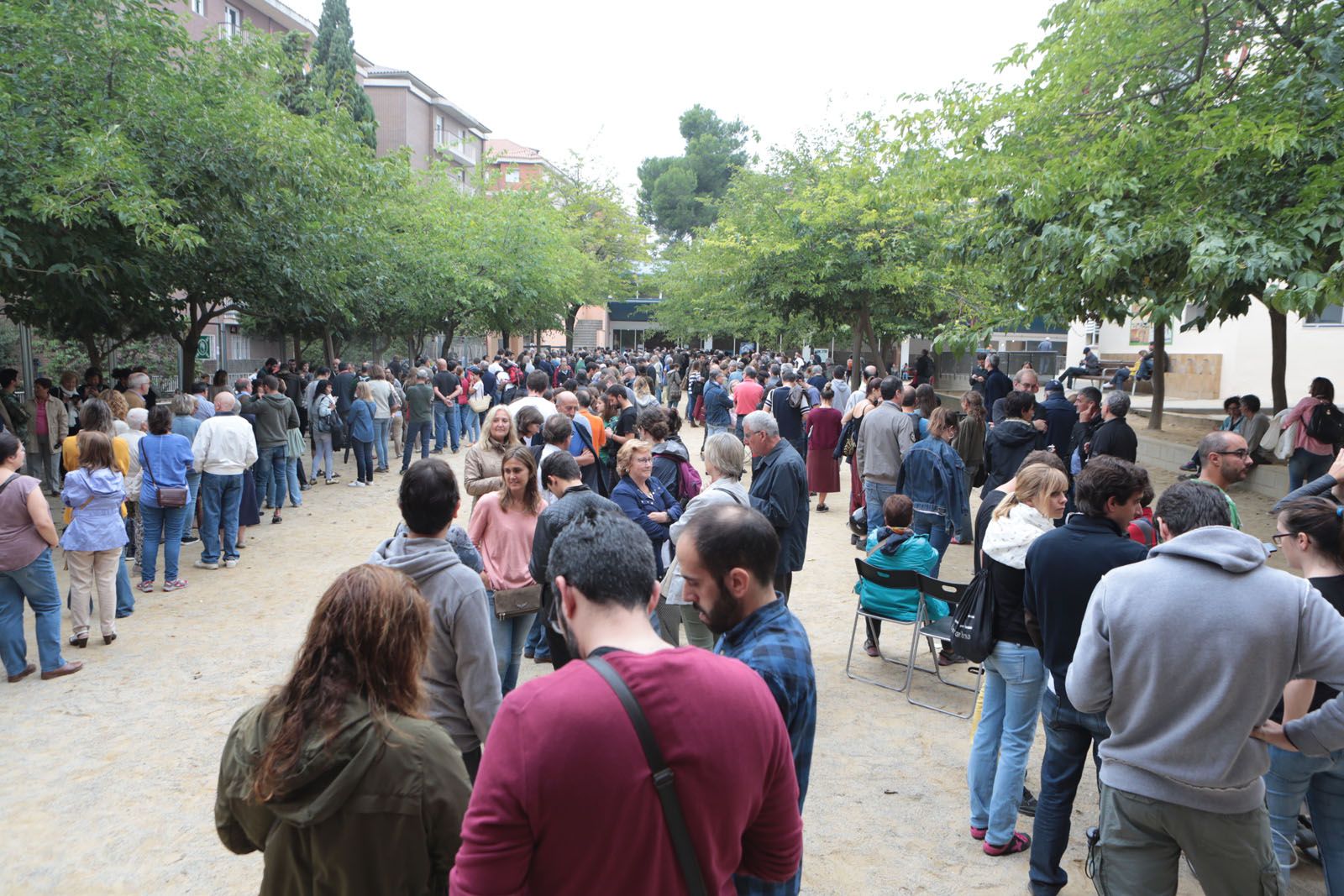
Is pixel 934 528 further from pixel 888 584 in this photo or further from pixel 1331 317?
pixel 1331 317

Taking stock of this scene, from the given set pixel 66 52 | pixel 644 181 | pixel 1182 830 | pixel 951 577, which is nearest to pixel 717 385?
pixel 951 577

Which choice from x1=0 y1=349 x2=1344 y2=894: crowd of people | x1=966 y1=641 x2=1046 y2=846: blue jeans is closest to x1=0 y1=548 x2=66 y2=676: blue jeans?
x1=0 y1=349 x2=1344 y2=894: crowd of people

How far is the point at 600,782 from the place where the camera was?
62.0 inches

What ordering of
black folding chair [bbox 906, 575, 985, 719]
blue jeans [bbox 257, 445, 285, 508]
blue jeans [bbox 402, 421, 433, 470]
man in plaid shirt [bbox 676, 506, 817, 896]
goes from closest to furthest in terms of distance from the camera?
man in plaid shirt [bbox 676, 506, 817, 896]
black folding chair [bbox 906, 575, 985, 719]
blue jeans [bbox 257, 445, 285, 508]
blue jeans [bbox 402, 421, 433, 470]

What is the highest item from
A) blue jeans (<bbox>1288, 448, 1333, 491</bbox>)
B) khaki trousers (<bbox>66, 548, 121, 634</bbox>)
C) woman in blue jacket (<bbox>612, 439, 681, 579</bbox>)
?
woman in blue jacket (<bbox>612, 439, 681, 579</bbox>)

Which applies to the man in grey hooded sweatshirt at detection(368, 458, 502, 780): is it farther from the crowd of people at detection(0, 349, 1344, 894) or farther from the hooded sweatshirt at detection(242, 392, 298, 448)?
the hooded sweatshirt at detection(242, 392, 298, 448)

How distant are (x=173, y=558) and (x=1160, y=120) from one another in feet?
34.0

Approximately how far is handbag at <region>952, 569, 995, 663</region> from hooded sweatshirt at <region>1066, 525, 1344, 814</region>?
3.95 ft

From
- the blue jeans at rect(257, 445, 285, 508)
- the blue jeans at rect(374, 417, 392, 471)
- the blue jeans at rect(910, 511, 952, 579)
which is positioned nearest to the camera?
the blue jeans at rect(910, 511, 952, 579)

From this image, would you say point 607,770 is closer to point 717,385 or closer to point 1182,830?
point 1182,830

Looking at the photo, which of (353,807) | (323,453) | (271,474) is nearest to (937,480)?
(353,807)

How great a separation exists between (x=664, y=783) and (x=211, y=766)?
14.8 ft

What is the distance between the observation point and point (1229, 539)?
2.77m

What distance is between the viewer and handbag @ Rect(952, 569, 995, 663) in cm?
410
